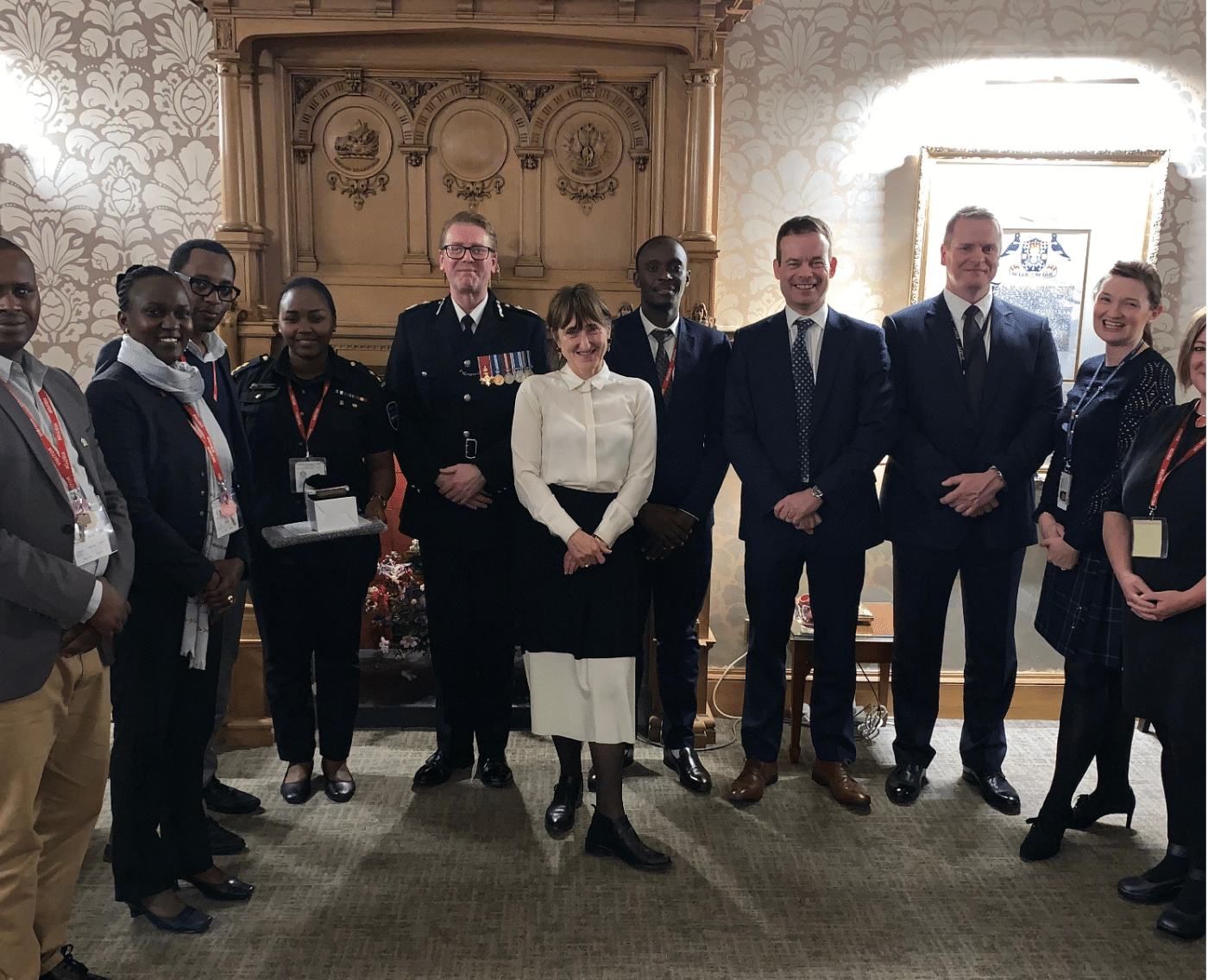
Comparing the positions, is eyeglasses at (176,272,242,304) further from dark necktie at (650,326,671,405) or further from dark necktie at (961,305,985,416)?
dark necktie at (961,305,985,416)

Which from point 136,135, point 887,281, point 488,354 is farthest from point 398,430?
point 887,281

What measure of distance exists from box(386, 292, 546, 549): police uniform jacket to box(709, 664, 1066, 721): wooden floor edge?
1.39 m

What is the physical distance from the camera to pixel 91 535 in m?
1.77

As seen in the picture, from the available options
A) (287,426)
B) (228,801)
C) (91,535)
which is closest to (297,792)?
(228,801)

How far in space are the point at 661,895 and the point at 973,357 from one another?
1870 mm

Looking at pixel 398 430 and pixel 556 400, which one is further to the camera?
pixel 398 430

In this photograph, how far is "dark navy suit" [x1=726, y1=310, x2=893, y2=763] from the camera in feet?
9.09

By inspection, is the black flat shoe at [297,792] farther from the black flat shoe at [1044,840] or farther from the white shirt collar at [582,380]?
the black flat shoe at [1044,840]

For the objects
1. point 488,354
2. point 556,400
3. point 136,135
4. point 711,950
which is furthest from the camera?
point 136,135

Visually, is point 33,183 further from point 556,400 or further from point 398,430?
point 556,400

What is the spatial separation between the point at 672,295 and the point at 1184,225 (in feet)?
7.28

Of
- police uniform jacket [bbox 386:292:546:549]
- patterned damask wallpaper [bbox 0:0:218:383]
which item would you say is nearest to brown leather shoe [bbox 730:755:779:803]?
police uniform jacket [bbox 386:292:546:549]

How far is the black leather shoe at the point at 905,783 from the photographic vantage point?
2.90m

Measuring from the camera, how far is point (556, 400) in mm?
2502
